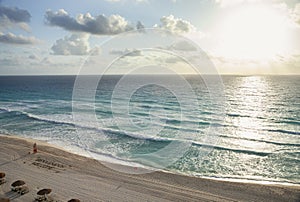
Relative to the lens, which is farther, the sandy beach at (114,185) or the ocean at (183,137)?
the ocean at (183,137)

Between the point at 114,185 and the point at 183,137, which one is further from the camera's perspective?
the point at 183,137

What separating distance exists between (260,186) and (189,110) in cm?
2507

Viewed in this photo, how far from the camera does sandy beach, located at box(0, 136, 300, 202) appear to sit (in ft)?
41.3

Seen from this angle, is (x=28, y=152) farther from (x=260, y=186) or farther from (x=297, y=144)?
(x=297, y=144)

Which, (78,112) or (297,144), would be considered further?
(78,112)

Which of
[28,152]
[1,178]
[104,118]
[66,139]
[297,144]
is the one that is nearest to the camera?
[1,178]

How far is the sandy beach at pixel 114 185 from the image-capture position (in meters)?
12.6

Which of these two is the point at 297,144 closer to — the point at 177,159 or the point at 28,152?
the point at 177,159

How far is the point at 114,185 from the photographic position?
13820mm

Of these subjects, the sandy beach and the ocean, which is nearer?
the sandy beach

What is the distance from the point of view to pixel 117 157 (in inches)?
773

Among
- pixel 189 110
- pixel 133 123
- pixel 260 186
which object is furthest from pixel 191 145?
pixel 189 110

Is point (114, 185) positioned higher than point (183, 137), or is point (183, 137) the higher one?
point (183, 137)

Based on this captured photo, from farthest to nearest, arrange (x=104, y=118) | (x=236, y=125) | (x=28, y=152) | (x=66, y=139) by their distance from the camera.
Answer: (x=104, y=118)
(x=236, y=125)
(x=66, y=139)
(x=28, y=152)
